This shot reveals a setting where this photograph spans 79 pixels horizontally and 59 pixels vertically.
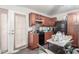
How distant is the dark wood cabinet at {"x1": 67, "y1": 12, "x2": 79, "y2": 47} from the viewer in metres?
1.95

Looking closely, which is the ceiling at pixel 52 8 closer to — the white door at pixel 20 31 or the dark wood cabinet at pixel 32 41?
the white door at pixel 20 31

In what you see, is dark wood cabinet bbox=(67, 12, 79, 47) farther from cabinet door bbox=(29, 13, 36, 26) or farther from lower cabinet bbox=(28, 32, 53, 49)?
cabinet door bbox=(29, 13, 36, 26)

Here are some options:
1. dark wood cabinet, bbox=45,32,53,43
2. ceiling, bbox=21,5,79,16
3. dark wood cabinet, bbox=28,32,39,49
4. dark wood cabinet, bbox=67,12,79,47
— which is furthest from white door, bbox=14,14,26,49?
dark wood cabinet, bbox=67,12,79,47

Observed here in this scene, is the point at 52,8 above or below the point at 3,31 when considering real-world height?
above

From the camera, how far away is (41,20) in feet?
6.54

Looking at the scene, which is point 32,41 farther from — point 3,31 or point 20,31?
point 3,31

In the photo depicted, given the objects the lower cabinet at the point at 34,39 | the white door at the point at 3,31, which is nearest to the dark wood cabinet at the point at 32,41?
the lower cabinet at the point at 34,39

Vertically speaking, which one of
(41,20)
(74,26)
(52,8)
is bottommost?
(74,26)

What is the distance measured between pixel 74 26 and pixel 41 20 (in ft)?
1.95

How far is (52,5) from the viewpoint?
1.98 m

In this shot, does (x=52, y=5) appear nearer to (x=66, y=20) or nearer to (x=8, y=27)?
(x=66, y=20)

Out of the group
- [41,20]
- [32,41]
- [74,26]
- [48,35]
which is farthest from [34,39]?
[74,26]

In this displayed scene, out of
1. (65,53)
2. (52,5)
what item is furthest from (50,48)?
(52,5)
